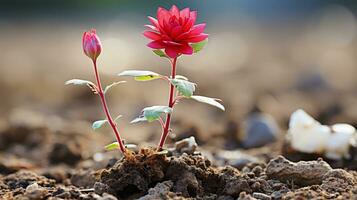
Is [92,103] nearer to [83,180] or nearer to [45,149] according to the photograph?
[45,149]

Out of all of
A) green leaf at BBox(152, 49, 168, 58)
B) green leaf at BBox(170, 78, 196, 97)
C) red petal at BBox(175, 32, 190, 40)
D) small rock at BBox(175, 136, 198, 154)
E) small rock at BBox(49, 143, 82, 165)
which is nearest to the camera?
green leaf at BBox(170, 78, 196, 97)

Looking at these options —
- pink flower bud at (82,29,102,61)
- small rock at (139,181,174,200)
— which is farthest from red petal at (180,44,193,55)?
small rock at (139,181,174,200)

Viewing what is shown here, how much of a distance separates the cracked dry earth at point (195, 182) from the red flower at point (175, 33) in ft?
1.35

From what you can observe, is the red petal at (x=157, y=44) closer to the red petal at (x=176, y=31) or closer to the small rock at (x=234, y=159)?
the red petal at (x=176, y=31)

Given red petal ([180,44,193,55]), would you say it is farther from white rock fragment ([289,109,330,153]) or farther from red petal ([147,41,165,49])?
white rock fragment ([289,109,330,153])

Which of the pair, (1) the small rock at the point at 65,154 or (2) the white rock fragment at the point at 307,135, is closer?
(2) the white rock fragment at the point at 307,135

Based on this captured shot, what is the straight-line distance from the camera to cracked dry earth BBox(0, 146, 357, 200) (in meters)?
2.87

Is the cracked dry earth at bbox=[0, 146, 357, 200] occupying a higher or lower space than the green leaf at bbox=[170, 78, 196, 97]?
lower

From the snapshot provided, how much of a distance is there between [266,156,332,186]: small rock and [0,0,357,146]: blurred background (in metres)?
1.90

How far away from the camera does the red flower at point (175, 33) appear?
2.95 meters

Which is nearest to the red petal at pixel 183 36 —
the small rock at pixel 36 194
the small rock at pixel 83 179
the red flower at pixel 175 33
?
the red flower at pixel 175 33

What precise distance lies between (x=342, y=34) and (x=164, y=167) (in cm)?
2053

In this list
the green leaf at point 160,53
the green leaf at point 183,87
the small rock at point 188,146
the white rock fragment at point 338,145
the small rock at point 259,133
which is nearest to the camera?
the green leaf at point 183,87

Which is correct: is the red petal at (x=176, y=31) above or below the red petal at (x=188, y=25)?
below
